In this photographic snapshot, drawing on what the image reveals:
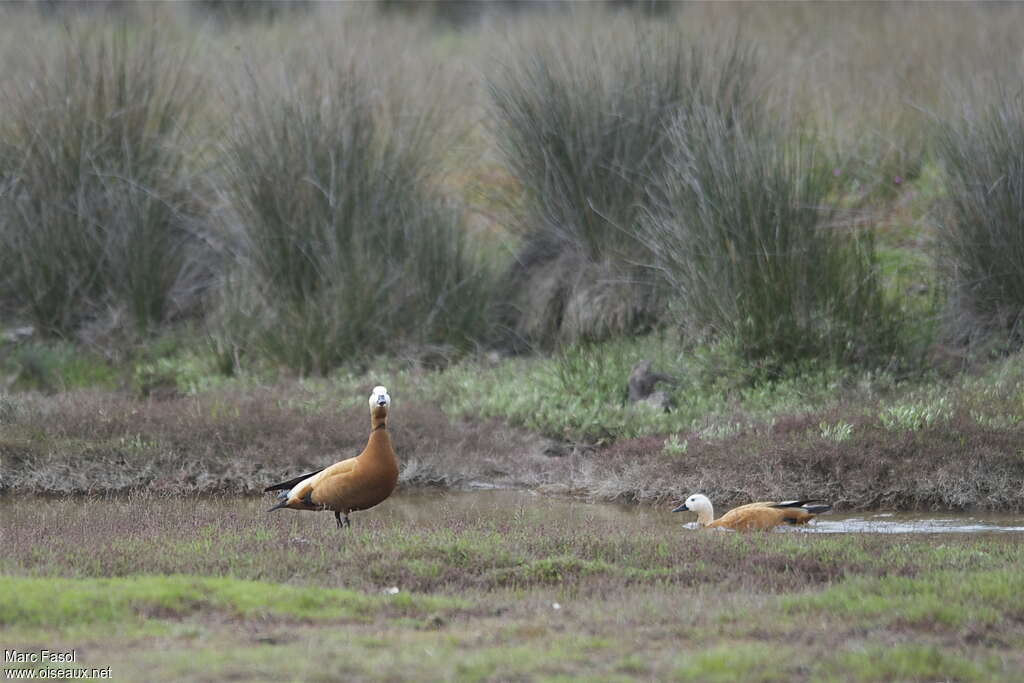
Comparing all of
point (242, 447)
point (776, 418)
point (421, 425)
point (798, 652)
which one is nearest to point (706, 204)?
point (776, 418)

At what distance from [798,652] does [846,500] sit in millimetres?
3690

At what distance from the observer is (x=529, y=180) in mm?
12008

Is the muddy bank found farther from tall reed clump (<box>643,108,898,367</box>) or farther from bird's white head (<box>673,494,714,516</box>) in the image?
tall reed clump (<box>643,108,898,367</box>)

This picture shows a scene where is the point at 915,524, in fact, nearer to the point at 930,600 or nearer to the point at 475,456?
the point at 930,600

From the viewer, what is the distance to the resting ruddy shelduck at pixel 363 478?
699 cm

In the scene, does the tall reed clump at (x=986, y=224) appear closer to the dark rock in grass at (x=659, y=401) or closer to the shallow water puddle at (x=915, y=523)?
the dark rock in grass at (x=659, y=401)

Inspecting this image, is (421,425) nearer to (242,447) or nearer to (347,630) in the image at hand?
(242,447)

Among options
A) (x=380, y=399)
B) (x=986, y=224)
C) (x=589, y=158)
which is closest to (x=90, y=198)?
(x=589, y=158)

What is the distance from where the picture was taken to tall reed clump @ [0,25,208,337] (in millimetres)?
12203

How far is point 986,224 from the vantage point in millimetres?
10297

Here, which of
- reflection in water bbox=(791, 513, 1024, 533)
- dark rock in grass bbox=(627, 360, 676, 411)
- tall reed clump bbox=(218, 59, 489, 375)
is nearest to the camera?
reflection in water bbox=(791, 513, 1024, 533)

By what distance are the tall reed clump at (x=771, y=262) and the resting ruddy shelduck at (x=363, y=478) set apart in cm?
405

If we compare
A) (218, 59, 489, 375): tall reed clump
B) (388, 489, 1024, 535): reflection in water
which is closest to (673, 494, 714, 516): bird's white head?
(388, 489, 1024, 535): reflection in water

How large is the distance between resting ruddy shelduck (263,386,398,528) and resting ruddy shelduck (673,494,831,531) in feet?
5.81
